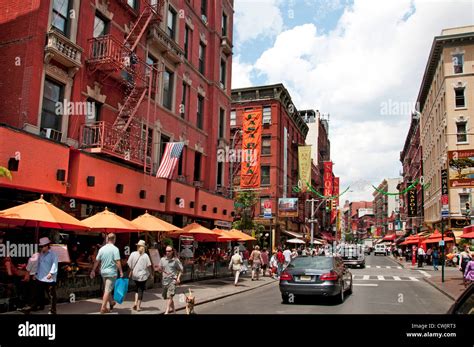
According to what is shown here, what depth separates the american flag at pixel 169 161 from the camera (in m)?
18.6

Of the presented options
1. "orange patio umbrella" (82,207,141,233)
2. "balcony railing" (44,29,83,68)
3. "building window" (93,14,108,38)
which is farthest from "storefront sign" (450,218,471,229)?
"balcony railing" (44,29,83,68)

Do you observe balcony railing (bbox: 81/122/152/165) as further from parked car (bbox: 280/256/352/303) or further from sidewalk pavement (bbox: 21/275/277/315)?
parked car (bbox: 280/256/352/303)

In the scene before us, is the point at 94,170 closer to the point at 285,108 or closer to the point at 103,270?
the point at 103,270

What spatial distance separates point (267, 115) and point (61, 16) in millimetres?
37355

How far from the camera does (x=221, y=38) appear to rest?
2892 centimetres

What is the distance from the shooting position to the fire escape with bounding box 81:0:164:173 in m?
15.5

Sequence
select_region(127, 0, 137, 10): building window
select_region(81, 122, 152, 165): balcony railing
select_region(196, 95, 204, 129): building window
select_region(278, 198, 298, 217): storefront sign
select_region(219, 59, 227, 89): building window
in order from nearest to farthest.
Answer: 1. select_region(81, 122, 152, 165): balcony railing
2. select_region(127, 0, 137, 10): building window
3. select_region(196, 95, 204, 129): building window
4. select_region(219, 59, 227, 89): building window
5. select_region(278, 198, 298, 217): storefront sign

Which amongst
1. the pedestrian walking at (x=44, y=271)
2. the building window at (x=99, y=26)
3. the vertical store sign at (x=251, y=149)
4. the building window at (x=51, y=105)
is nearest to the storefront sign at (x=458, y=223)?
the vertical store sign at (x=251, y=149)

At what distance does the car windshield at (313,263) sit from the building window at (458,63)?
113ft

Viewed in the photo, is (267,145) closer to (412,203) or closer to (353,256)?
(353,256)

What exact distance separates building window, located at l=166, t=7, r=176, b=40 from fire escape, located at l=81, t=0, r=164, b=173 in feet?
5.81

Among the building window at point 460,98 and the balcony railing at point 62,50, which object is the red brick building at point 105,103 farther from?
the building window at point 460,98

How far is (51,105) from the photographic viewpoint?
1410 centimetres
